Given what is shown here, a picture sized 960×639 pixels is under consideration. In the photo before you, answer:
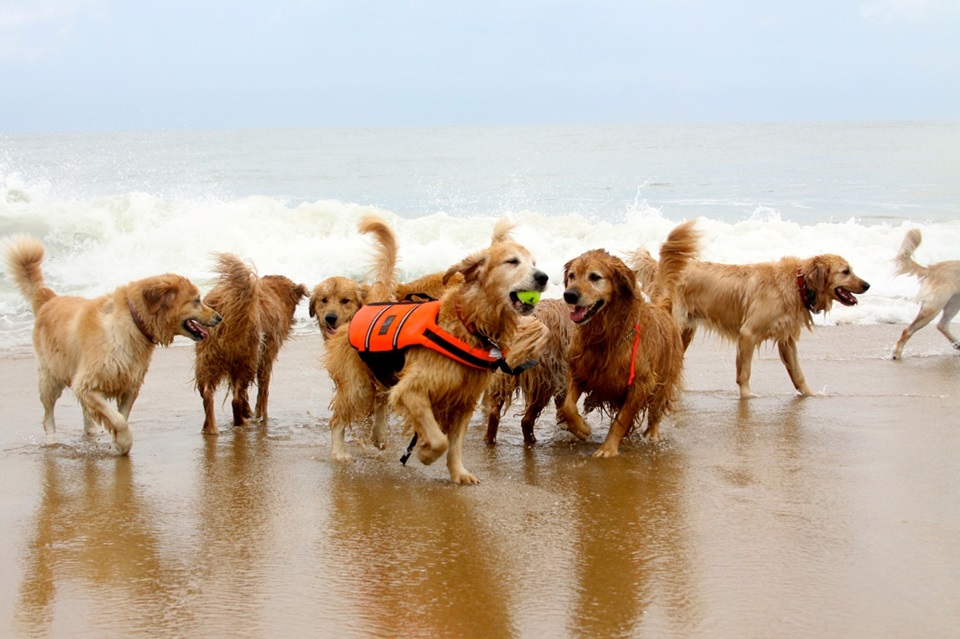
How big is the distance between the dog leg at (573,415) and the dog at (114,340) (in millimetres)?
2557

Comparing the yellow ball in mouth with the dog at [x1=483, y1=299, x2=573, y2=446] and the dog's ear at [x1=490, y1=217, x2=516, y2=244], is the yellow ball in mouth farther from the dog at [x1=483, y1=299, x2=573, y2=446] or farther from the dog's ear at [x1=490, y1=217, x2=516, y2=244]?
the dog's ear at [x1=490, y1=217, x2=516, y2=244]

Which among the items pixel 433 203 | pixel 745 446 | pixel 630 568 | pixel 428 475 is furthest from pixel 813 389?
pixel 433 203

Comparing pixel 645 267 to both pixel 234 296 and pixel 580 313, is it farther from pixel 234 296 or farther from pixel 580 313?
pixel 234 296

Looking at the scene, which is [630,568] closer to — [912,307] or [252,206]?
[912,307]

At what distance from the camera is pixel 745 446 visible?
23.3ft

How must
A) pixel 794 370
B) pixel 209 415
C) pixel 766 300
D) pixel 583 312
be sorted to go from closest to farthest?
1. pixel 583 312
2. pixel 209 415
3. pixel 794 370
4. pixel 766 300

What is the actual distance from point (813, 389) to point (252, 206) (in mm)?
14719

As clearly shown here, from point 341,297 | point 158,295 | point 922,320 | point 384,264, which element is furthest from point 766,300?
point 158,295

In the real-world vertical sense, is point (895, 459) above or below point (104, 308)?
below

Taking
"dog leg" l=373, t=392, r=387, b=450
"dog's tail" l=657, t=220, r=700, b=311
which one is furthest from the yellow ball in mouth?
"dog's tail" l=657, t=220, r=700, b=311

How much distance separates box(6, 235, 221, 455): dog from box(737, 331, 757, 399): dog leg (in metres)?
4.61

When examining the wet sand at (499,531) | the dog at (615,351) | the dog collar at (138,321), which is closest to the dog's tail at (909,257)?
the wet sand at (499,531)

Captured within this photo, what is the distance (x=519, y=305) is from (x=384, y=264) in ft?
7.82

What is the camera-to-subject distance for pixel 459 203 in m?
31.8
